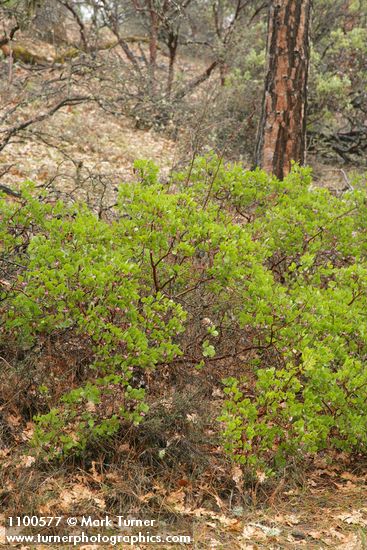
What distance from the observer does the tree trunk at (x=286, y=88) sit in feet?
23.6

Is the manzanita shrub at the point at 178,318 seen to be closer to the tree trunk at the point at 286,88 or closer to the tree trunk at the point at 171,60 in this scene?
the tree trunk at the point at 286,88

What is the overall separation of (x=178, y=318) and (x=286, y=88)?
3.94 m

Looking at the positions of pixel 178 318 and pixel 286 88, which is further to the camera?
pixel 286 88

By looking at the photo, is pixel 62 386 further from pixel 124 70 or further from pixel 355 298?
pixel 124 70

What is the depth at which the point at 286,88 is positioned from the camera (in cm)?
721

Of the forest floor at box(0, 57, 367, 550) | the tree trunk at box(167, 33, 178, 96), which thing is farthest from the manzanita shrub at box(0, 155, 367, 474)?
the tree trunk at box(167, 33, 178, 96)

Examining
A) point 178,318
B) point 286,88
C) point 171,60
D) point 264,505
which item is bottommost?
point 264,505

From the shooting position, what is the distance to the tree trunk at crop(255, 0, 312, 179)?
7180 millimetres

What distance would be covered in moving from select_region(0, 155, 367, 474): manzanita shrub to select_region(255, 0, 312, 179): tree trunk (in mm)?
2623

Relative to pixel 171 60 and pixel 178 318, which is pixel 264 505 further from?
pixel 171 60

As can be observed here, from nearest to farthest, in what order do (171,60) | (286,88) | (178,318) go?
(178,318) → (286,88) → (171,60)

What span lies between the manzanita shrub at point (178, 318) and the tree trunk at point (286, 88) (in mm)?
2623

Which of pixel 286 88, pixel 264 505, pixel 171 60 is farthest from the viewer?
pixel 171 60

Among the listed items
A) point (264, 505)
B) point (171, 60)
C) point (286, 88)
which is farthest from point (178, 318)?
point (171, 60)
